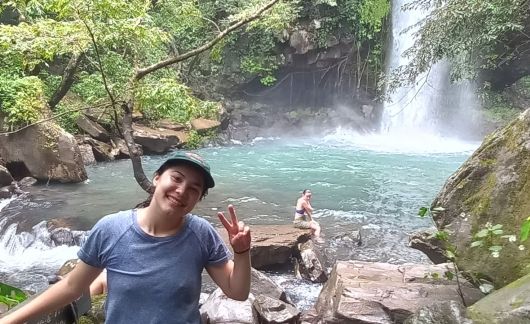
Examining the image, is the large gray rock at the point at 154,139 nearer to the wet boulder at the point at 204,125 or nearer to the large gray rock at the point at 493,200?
the wet boulder at the point at 204,125

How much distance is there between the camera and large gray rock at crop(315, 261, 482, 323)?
14.0 feet

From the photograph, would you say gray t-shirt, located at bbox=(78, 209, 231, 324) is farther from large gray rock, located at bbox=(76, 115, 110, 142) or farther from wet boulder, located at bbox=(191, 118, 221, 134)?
wet boulder, located at bbox=(191, 118, 221, 134)

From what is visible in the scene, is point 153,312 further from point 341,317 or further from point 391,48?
point 391,48

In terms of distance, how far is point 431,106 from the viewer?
76.9 ft

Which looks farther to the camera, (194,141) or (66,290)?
(194,141)

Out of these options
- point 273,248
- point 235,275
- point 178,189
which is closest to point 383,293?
point 273,248

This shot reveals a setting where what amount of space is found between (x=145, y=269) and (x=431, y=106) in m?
23.5

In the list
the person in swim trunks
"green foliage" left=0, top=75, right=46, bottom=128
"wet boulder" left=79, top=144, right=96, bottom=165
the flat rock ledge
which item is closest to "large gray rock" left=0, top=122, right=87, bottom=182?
"green foliage" left=0, top=75, right=46, bottom=128

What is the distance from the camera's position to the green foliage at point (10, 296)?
2.34m

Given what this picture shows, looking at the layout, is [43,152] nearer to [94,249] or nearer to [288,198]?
[288,198]

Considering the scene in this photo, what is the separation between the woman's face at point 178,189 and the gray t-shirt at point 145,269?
107 millimetres

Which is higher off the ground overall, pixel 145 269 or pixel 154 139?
pixel 145 269

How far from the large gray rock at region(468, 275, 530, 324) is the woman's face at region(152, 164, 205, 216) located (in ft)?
5.59

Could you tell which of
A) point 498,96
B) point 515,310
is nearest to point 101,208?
point 515,310
